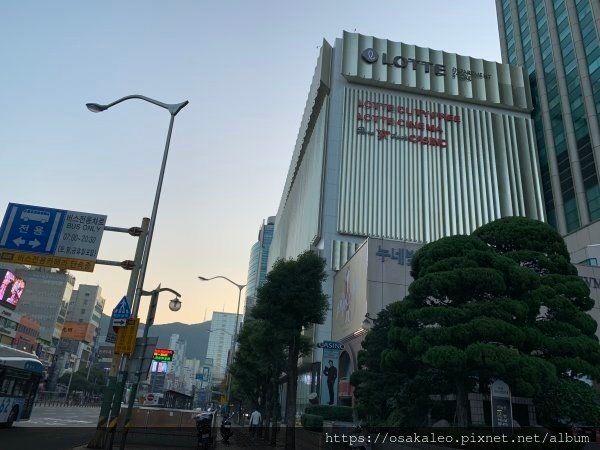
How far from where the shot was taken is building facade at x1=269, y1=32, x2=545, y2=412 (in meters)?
60.9

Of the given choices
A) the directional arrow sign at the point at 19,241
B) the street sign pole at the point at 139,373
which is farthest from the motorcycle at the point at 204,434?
the directional arrow sign at the point at 19,241

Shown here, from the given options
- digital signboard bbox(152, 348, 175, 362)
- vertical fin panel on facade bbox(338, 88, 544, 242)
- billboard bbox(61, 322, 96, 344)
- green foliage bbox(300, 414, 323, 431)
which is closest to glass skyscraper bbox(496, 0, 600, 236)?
vertical fin panel on facade bbox(338, 88, 544, 242)

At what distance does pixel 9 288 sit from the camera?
67750mm

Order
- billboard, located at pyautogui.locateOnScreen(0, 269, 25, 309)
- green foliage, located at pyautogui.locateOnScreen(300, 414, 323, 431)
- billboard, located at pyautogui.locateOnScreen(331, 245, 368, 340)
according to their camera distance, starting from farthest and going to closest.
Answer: billboard, located at pyautogui.locateOnScreen(0, 269, 25, 309)
billboard, located at pyautogui.locateOnScreen(331, 245, 368, 340)
green foliage, located at pyautogui.locateOnScreen(300, 414, 323, 431)

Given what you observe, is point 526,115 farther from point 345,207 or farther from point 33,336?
point 33,336

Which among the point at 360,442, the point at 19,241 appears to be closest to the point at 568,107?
the point at 360,442

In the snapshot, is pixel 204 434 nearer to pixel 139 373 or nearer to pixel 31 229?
pixel 139 373

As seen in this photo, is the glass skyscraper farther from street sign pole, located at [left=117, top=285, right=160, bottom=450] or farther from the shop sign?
street sign pole, located at [left=117, top=285, right=160, bottom=450]

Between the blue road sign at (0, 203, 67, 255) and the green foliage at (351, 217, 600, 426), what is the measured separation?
12.9 meters

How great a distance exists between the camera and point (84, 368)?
391 ft

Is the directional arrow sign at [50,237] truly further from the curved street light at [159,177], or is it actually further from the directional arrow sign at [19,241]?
the curved street light at [159,177]

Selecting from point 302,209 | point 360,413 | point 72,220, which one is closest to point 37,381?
point 72,220

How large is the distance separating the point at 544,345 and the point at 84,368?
418ft

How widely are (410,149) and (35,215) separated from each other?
190 ft
